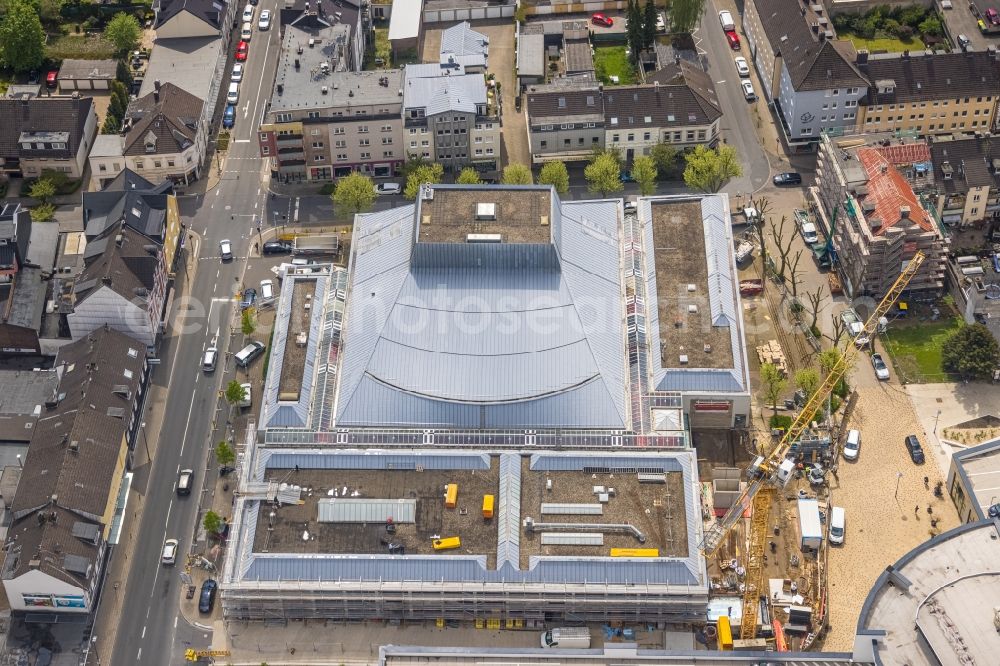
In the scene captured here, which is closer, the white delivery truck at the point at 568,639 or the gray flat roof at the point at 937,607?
the gray flat roof at the point at 937,607

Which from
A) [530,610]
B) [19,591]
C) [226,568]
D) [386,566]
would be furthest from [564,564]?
[19,591]

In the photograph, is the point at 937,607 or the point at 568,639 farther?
the point at 568,639

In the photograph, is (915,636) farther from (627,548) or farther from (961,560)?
(627,548)

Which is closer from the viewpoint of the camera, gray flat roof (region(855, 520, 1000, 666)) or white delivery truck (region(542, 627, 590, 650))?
gray flat roof (region(855, 520, 1000, 666))
